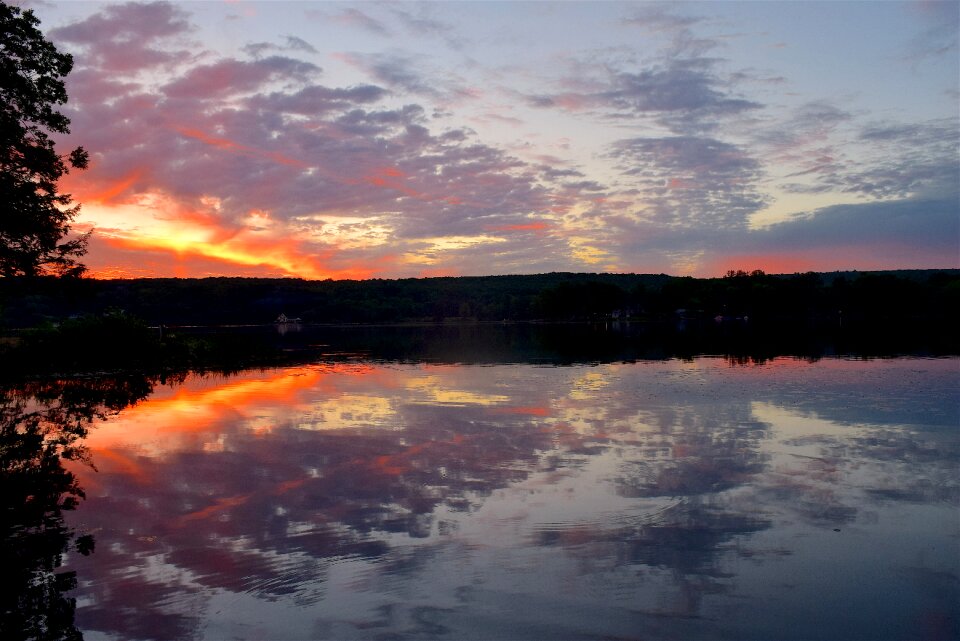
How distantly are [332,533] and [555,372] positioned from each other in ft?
95.3

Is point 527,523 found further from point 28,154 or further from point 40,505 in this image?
point 28,154

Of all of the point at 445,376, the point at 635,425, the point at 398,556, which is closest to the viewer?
the point at 398,556

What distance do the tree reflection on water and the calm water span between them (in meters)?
0.29

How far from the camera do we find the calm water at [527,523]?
346 inches

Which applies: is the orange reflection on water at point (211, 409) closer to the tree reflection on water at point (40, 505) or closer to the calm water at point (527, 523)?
the calm water at point (527, 523)

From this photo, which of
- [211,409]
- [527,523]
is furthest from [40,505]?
[211,409]

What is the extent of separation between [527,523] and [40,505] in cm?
967

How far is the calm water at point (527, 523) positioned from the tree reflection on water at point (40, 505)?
29cm

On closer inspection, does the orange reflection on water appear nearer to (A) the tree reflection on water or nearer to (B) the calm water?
(B) the calm water

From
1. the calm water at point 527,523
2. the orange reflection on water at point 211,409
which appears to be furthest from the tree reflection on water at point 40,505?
the orange reflection on water at point 211,409

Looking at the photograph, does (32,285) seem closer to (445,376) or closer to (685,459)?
(445,376)

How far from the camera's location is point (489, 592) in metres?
9.44

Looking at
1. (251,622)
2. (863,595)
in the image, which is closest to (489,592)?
(251,622)

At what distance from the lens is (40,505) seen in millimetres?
13812
